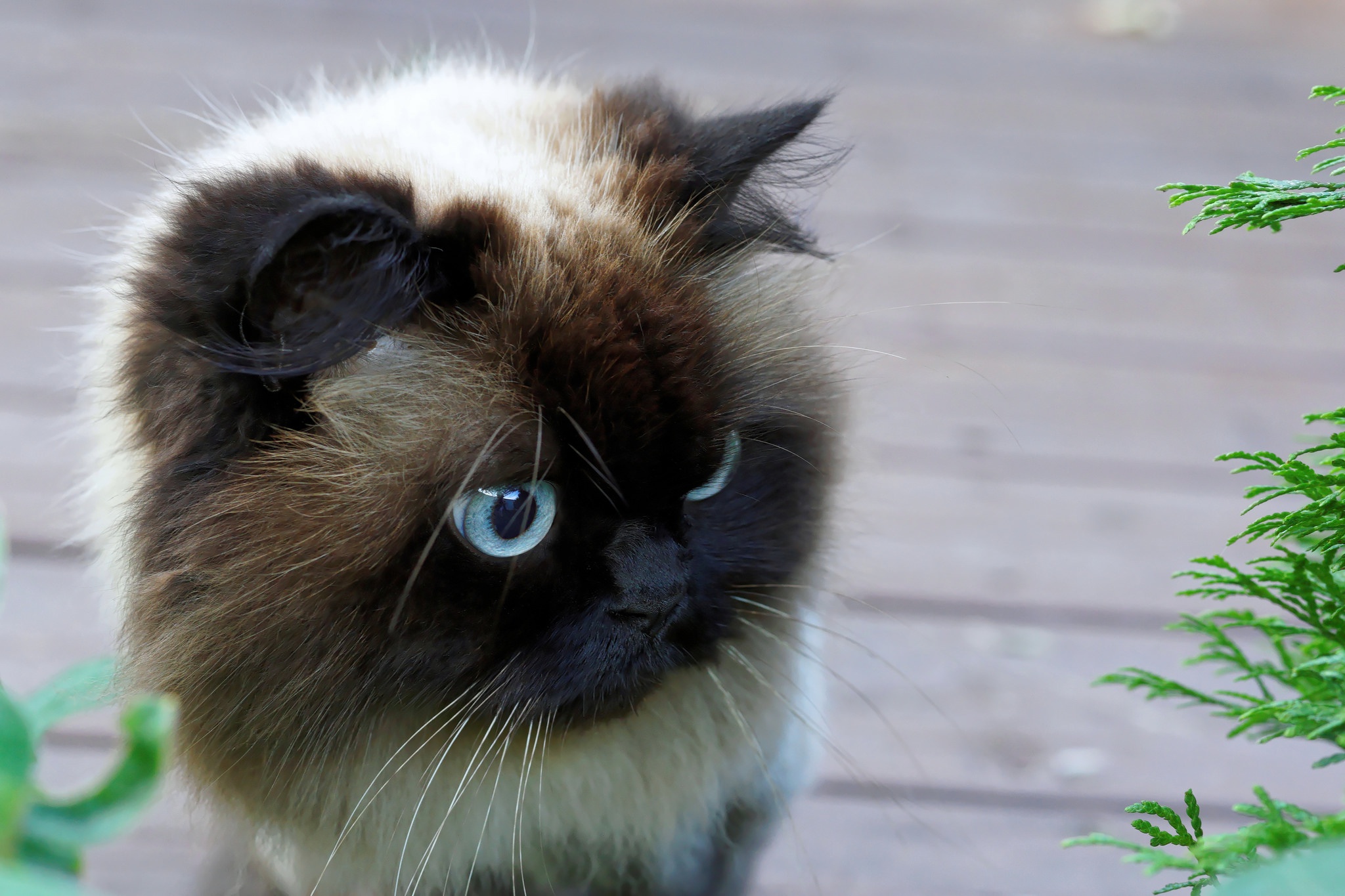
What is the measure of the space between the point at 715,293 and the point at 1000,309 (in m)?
1.67

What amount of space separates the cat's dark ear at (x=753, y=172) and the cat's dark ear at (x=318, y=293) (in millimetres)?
304

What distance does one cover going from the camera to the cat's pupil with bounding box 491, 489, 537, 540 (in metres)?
0.89

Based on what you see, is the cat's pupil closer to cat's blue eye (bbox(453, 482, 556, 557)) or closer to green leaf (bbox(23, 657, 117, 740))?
cat's blue eye (bbox(453, 482, 556, 557))

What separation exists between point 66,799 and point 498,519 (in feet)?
1.49

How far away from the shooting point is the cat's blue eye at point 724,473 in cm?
98

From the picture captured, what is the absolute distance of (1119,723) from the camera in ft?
5.60

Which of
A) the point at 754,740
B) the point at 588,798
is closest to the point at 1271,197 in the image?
the point at 754,740

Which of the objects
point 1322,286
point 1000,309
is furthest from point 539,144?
point 1322,286

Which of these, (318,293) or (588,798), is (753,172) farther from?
(588,798)

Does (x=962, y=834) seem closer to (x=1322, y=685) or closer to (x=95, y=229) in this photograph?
(x=1322, y=685)

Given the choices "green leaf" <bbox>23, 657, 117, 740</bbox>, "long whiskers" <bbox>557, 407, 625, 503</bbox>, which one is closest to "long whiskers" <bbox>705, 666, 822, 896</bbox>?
"long whiskers" <bbox>557, 407, 625, 503</bbox>

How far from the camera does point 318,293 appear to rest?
84 cm

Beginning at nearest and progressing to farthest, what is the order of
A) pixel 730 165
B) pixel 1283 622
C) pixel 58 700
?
pixel 58 700 → pixel 1283 622 → pixel 730 165

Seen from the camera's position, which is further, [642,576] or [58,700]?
[642,576]
